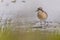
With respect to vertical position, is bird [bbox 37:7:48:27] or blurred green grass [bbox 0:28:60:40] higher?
bird [bbox 37:7:48:27]

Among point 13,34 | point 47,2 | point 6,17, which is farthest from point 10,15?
point 47,2

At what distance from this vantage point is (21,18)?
4.00 ft

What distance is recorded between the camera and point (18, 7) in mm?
1228

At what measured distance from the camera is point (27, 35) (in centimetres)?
117

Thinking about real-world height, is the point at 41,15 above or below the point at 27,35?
above

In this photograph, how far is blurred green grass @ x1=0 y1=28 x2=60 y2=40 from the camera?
3.80 feet

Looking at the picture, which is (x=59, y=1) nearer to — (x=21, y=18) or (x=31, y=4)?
(x=31, y=4)

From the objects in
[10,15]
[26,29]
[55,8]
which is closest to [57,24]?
[55,8]

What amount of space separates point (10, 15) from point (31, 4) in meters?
0.18

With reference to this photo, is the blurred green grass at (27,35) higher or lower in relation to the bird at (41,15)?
lower

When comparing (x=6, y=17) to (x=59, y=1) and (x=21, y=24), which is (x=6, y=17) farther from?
(x=59, y=1)

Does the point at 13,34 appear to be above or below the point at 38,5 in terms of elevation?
below

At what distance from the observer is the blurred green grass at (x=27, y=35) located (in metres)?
1.16

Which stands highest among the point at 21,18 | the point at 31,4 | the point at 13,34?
the point at 31,4
